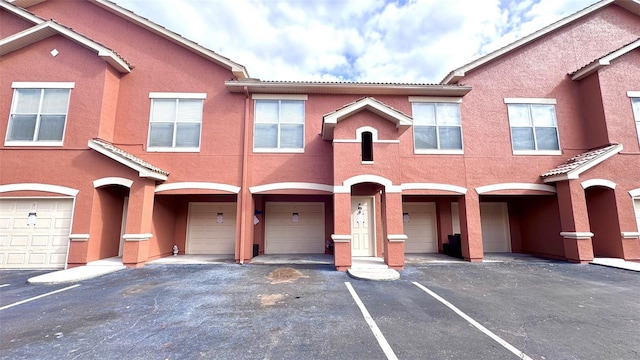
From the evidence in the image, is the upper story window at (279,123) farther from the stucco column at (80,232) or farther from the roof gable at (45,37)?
the stucco column at (80,232)

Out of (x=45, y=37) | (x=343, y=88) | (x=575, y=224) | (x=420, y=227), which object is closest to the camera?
(x=575, y=224)

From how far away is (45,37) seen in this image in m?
9.75

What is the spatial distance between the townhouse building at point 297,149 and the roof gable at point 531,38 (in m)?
0.07

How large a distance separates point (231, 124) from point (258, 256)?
5.68 m

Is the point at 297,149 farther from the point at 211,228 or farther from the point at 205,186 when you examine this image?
the point at 211,228

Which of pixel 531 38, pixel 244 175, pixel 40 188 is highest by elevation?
pixel 531 38

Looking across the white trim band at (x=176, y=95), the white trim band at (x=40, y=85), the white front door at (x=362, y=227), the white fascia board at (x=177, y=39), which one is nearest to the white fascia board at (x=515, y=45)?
the white front door at (x=362, y=227)

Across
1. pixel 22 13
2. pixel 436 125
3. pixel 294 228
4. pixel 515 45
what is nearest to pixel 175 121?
pixel 294 228

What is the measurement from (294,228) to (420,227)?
6.00 metres

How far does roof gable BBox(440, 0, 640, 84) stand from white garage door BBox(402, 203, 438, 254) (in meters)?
5.87

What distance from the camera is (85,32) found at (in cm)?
1075

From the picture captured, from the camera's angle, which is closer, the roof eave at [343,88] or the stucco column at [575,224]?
the stucco column at [575,224]

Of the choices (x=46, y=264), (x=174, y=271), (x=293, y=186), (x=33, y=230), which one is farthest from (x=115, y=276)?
(x=293, y=186)

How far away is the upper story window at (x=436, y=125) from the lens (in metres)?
10.6
